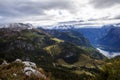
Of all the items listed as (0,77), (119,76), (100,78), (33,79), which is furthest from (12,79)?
(100,78)

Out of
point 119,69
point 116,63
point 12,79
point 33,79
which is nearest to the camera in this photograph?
point 12,79

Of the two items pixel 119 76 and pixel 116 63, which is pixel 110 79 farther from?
pixel 116 63

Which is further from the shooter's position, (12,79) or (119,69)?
(119,69)

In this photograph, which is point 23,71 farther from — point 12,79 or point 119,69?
point 119,69

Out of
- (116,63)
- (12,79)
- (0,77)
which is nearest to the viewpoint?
(12,79)

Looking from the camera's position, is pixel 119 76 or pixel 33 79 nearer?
pixel 33 79

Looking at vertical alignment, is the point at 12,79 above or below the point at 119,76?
above

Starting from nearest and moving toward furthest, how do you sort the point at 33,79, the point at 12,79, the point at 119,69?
1. the point at 12,79
2. the point at 33,79
3. the point at 119,69

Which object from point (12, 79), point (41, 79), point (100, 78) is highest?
point (12, 79)

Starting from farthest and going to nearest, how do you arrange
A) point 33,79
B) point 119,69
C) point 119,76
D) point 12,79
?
1. point 119,69
2. point 119,76
3. point 33,79
4. point 12,79
